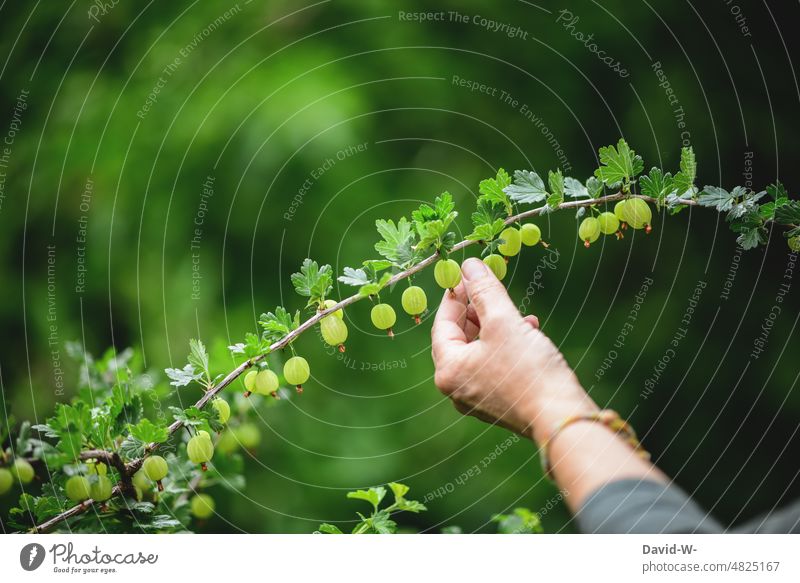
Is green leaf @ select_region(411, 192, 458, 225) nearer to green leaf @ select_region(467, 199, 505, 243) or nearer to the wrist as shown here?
green leaf @ select_region(467, 199, 505, 243)

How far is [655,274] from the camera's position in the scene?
1.25 metres

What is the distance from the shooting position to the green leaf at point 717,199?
1.91 feet

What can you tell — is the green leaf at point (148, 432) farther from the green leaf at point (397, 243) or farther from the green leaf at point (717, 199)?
the green leaf at point (717, 199)

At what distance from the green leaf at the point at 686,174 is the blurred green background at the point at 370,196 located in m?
0.59

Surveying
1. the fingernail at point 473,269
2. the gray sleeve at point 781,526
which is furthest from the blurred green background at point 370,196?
the fingernail at point 473,269

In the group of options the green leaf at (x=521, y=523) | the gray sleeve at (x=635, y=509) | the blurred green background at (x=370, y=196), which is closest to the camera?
the gray sleeve at (x=635, y=509)

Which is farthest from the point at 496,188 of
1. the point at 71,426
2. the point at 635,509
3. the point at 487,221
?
the point at 71,426

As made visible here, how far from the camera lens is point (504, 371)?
58 cm

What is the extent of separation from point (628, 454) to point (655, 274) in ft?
2.54

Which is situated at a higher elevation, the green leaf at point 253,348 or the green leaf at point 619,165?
the green leaf at point 619,165

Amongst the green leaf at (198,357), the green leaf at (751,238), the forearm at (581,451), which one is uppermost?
the green leaf at (751,238)

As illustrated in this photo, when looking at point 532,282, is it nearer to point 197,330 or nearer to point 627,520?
point 197,330

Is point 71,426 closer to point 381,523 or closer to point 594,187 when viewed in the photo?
point 381,523
